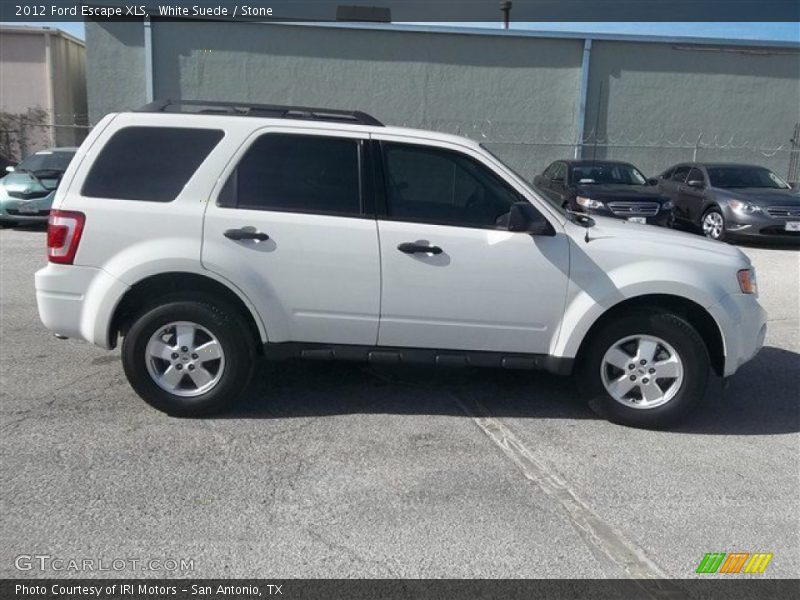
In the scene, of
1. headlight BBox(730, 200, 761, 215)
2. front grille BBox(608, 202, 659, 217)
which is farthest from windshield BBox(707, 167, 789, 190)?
front grille BBox(608, 202, 659, 217)

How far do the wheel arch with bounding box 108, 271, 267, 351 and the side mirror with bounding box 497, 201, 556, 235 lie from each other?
5.63ft

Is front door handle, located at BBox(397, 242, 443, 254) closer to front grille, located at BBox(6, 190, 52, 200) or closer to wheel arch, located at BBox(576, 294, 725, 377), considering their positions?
wheel arch, located at BBox(576, 294, 725, 377)

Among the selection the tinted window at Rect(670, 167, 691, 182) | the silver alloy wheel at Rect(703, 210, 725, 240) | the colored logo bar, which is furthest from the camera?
the tinted window at Rect(670, 167, 691, 182)

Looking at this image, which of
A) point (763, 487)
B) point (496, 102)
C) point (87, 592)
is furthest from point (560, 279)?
point (496, 102)

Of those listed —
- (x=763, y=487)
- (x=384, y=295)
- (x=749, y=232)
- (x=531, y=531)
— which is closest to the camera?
(x=531, y=531)

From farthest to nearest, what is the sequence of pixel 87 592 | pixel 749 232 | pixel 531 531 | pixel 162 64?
pixel 162 64 < pixel 749 232 < pixel 531 531 < pixel 87 592

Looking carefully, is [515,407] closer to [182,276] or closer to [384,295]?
[384,295]

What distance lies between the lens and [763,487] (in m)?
4.18

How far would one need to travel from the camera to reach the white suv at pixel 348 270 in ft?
15.3

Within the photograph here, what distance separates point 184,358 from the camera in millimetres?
4773

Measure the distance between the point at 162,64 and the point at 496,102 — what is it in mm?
8974

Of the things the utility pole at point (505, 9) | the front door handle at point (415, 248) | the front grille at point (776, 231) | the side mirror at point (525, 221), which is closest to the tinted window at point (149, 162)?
the front door handle at point (415, 248)

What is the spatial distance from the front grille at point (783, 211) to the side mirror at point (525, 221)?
10.0 metres

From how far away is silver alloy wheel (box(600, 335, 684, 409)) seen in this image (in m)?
4.86
